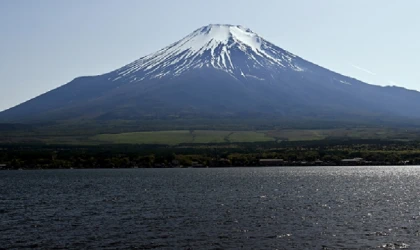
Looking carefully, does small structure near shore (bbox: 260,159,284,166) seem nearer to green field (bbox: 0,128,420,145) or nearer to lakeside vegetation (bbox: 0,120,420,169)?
lakeside vegetation (bbox: 0,120,420,169)

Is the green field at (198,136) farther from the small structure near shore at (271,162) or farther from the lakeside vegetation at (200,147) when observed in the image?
the small structure near shore at (271,162)

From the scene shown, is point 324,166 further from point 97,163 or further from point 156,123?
point 156,123

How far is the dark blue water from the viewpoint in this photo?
28.9m

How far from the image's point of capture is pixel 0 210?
4156 cm

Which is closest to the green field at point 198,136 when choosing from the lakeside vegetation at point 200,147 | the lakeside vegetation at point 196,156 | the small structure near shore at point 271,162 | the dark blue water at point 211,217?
the lakeside vegetation at point 200,147

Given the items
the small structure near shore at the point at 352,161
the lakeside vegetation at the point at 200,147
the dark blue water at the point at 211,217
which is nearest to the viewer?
the dark blue water at the point at 211,217

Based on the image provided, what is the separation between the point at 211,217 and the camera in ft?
122

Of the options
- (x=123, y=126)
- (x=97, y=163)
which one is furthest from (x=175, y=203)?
(x=123, y=126)

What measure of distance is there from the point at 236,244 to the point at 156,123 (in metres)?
160

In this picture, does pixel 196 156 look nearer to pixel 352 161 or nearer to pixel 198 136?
pixel 352 161

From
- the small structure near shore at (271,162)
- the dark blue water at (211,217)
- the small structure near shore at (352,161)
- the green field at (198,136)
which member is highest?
the green field at (198,136)

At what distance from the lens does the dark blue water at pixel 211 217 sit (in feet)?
94.9

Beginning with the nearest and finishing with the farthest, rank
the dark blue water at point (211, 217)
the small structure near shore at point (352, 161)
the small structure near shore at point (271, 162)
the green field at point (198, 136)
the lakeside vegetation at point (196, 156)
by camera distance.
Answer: the dark blue water at point (211, 217) → the small structure near shore at point (271, 162) → the lakeside vegetation at point (196, 156) → the small structure near shore at point (352, 161) → the green field at point (198, 136)

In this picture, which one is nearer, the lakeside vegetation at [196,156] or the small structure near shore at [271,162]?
the small structure near shore at [271,162]
